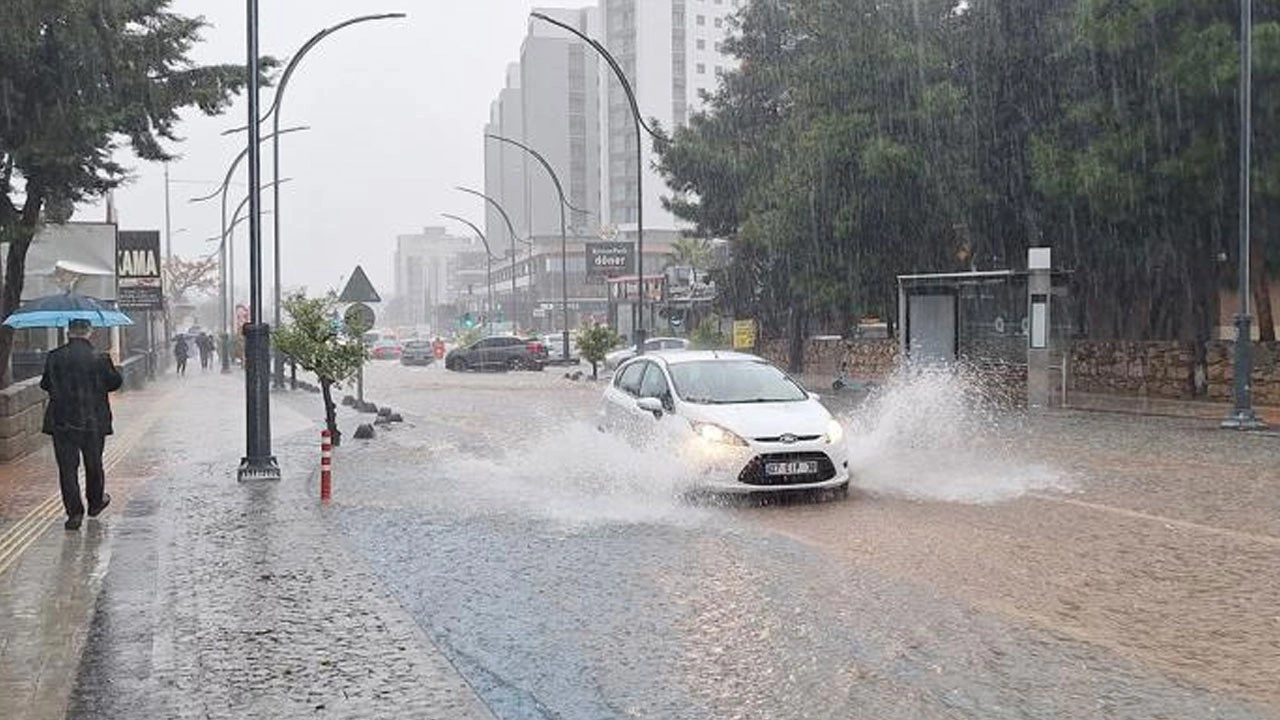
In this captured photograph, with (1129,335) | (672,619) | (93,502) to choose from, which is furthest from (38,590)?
(1129,335)

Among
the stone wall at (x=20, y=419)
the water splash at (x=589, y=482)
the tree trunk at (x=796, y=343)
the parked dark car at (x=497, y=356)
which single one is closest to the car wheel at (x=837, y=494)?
the water splash at (x=589, y=482)

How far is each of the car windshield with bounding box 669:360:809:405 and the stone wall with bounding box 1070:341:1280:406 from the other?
13.0 metres

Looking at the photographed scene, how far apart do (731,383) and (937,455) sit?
3.74 m

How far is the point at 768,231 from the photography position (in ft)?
116

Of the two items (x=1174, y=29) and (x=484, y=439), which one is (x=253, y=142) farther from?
(x=1174, y=29)

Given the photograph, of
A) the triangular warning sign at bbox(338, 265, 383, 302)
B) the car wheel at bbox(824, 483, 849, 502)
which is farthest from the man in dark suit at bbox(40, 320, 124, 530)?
the triangular warning sign at bbox(338, 265, 383, 302)

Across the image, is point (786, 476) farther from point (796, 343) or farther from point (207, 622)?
point (796, 343)

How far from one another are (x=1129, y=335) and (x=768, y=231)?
964 cm

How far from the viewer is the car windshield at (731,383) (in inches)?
532

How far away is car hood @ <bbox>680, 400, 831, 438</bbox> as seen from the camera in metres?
12.4

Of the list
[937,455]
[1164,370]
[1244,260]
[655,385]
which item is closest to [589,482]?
[655,385]

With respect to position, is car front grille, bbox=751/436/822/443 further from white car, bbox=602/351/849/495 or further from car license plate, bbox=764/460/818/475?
car license plate, bbox=764/460/818/475

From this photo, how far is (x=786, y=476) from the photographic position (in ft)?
40.4

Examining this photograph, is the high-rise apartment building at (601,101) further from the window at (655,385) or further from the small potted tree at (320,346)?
the window at (655,385)
